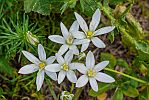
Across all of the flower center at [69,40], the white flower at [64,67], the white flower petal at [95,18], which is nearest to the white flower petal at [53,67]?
the white flower at [64,67]

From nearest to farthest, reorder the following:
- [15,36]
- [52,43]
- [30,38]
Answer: [30,38] < [15,36] < [52,43]

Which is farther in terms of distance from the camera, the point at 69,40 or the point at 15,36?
the point at 15,36

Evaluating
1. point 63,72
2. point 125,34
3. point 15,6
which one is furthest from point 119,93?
point 15,6

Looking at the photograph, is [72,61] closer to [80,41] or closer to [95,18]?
[80,41]

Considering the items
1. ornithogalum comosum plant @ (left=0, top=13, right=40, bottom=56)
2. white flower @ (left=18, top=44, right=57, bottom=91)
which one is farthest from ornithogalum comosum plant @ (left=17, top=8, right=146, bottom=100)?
ornithogalum comosum plant @ (left=0, top=13, right=40, bottom=56)

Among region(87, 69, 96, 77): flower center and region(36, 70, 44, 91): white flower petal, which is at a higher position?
region(36, 70, 44, 91): white flower petal

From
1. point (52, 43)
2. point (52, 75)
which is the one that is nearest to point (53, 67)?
point (52, 75)

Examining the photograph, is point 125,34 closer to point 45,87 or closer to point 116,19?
point 116,19

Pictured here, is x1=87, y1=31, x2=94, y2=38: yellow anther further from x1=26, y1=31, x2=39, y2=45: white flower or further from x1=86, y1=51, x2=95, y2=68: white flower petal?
x1=26, y1=31, x2=39, y2=45: white flower

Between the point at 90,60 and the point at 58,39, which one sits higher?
the point at 58,39
